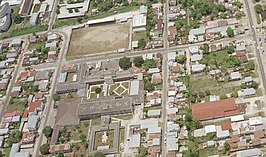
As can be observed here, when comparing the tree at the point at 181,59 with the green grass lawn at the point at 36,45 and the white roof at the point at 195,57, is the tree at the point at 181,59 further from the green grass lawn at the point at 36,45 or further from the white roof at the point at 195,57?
the green grass lawn at the point at 36,45

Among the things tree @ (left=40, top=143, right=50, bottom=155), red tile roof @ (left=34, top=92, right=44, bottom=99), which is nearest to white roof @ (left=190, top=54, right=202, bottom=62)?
red tile roof @ (left=34, top=92, right=44, bottom=99)

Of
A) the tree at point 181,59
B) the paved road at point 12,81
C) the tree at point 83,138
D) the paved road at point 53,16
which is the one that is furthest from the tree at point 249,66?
the paved road at point 53,16

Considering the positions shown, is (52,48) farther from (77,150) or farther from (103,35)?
(77,150)

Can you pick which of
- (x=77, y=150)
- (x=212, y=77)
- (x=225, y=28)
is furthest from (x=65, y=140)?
(x=225, y=28)

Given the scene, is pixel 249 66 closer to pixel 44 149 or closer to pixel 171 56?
pixel 171 56

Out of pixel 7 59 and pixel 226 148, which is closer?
pixel 226 148

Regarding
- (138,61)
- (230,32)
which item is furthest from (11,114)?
(230,32)
